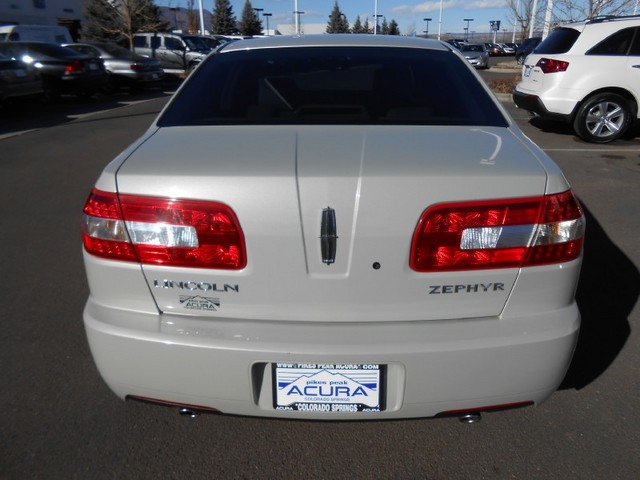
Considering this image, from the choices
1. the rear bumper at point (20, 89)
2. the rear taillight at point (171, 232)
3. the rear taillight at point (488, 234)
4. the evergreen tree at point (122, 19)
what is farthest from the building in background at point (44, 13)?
the rear taillight at point (488, 234)

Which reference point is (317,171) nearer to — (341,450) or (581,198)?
(341,450)

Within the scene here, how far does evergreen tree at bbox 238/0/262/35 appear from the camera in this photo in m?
60.4

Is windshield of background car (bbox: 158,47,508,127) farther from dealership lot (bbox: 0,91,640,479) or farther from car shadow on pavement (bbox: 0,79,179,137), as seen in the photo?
car shadow on pavement (bbox: 0,79,179,137)

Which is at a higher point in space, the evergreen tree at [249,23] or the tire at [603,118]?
the evergreen tree at [249,23]

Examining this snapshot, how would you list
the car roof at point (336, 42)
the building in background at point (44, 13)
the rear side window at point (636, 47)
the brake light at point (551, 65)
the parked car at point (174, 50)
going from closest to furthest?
the car roof at point (336, 42), the rear side window at point (636, 47), the brake light at point (551, 65), the parked car at point (174, 50), the building in background at point (44, 13)

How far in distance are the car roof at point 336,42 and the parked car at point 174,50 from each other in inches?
759

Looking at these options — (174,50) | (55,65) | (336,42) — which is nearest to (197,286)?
(336,42)

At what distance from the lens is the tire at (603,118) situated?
853 cm

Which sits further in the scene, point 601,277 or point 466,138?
point 601,277

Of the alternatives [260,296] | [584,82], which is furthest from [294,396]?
[584,82]

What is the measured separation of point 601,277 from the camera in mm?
3824

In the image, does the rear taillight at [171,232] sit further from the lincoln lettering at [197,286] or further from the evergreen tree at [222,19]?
the evergreen tree at [222,19]

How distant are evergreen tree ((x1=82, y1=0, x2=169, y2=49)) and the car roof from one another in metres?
21.9

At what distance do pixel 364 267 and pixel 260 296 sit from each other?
14.5 inches
